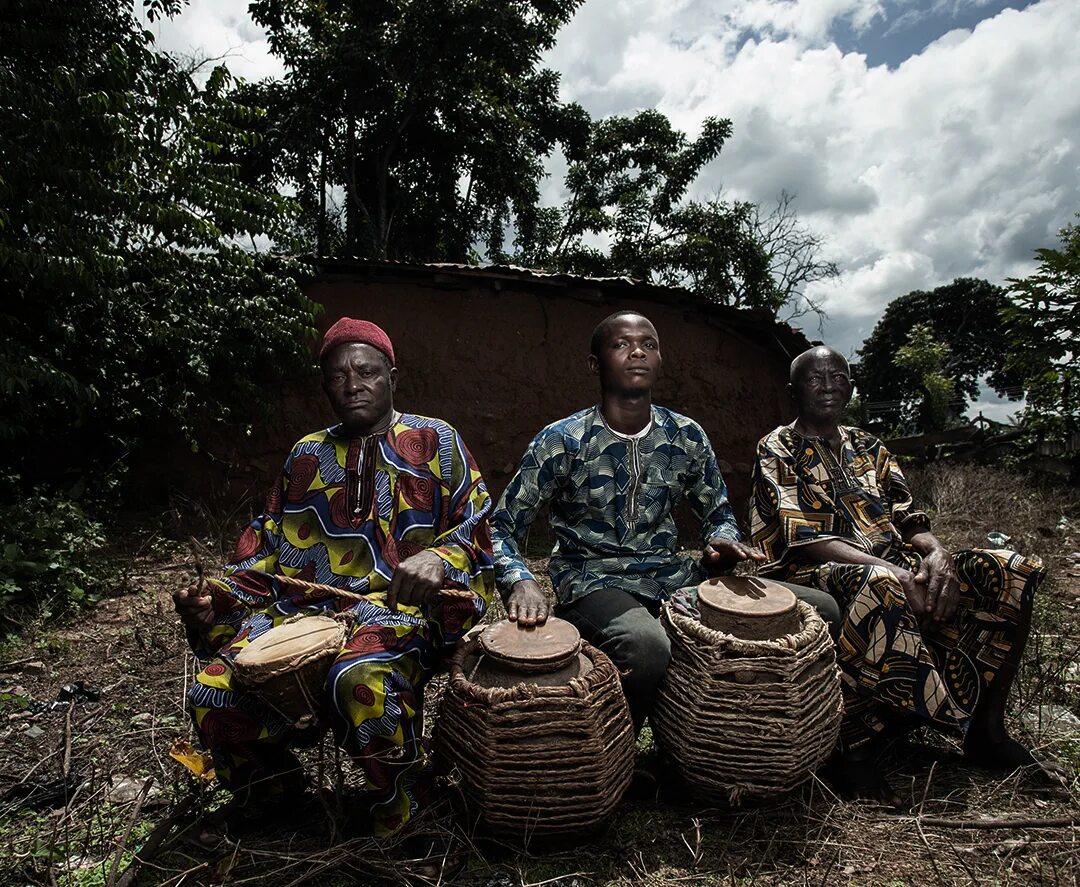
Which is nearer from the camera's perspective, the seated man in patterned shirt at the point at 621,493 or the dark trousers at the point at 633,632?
the dark trousers at the point at 633,632

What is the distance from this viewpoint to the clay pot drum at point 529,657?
6.84 ft

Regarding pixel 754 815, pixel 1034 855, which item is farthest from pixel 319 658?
pixel 1034 855

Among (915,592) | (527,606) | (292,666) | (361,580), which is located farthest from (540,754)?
(915,592)

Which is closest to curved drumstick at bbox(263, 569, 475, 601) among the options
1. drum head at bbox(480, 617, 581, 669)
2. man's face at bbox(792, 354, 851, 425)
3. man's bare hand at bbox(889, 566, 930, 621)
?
drum head at bbox(480, 617, 581, 669)

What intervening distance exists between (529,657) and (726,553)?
881mm

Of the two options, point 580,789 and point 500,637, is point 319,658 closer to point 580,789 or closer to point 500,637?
point 500,637

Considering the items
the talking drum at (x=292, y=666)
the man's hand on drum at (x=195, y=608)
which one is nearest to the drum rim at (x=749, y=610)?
the talking drum at (x=292, y=666)

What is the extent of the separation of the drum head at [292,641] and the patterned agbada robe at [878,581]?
176cm

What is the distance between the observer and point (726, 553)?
2.57m

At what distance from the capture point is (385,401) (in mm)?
2645

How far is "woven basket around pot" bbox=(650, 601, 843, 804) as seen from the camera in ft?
7.15

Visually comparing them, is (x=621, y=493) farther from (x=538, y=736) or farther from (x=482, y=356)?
(x=482, y=356)

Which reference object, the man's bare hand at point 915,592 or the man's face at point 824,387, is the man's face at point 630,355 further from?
the man's bare hand at point 915,592

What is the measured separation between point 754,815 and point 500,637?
103 centimetres
